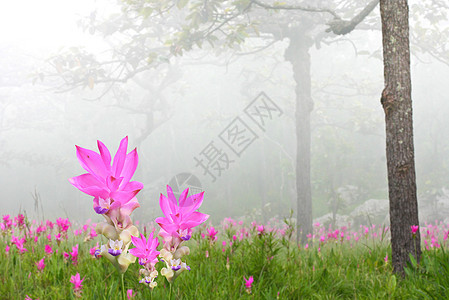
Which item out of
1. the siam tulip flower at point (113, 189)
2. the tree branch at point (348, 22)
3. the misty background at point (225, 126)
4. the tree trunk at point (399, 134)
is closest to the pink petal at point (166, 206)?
the siam tulip flower at point (113, 189)

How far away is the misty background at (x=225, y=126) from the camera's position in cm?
1797

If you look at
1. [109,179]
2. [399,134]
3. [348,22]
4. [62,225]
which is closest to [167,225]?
[109,179]

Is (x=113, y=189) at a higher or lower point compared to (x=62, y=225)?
higher

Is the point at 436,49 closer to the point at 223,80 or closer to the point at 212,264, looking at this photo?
the point at 212,264

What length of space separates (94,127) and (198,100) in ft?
33.7

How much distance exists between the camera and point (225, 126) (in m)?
26.6

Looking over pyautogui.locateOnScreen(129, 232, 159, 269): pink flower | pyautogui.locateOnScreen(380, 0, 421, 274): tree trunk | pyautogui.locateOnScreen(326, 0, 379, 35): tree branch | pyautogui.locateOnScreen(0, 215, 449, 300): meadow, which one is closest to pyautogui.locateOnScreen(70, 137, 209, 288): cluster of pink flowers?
pyautogui.locateOnScreen(129, 232, 159, 269): pink flower

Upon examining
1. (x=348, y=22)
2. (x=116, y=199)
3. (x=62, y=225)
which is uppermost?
(x=348, y=22)

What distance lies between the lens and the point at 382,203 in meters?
17.8

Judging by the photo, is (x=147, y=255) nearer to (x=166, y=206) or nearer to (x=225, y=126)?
(x=166, y=206)

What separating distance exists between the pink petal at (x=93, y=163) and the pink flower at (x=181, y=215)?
Answer: 0.28m

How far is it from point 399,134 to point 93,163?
3.47 metres

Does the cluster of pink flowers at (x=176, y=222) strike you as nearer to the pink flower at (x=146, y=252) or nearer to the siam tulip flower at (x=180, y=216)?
the siam tulip flower at (x=180, y=216)

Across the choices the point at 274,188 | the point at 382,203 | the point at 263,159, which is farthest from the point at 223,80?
the point at 382,203
